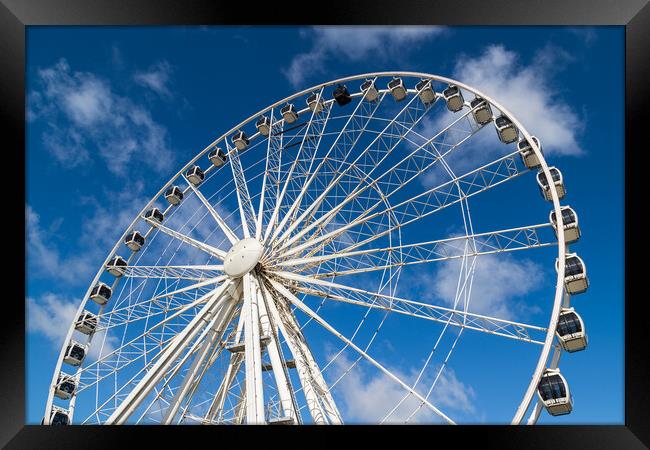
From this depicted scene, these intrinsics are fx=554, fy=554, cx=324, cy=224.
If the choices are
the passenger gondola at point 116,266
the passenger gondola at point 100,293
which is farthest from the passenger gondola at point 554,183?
the passenger gondola at point 100,293

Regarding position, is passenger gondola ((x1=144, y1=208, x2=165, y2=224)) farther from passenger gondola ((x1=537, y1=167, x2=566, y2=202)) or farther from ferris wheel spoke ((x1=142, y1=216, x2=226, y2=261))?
passenger gondola ((x1=537, y1=167, x2=566, y2=202))

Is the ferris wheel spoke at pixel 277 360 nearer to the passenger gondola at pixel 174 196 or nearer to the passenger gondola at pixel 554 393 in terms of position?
the passenger gondola at pixel 554 393

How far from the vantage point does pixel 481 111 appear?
59.7 feet

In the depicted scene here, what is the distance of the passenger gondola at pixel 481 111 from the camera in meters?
18.1

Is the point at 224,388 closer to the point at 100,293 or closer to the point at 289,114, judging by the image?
the point at 100,293

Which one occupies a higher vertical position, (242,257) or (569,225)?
(569,225)

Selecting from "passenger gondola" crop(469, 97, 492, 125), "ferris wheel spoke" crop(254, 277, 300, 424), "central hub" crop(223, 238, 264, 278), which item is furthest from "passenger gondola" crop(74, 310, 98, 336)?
"passenger gondola" crop(469, 97, 492, 125)

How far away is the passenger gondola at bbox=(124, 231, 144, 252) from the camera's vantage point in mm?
22406

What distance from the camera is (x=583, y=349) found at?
12484mm

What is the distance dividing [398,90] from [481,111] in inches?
137

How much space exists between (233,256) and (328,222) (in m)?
3.34

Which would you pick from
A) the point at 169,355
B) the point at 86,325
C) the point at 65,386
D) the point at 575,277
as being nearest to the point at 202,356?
the point at 169,355
